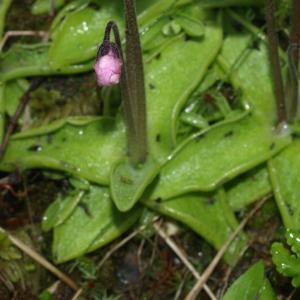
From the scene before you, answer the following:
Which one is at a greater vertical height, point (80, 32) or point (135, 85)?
point (80, 32)

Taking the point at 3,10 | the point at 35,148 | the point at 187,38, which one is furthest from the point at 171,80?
the point at 3,10

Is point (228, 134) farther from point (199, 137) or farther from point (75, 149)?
point (75, 149)

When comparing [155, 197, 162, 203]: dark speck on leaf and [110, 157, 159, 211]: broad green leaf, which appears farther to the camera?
[155, 197, 162, 203]: dark speck on leaf

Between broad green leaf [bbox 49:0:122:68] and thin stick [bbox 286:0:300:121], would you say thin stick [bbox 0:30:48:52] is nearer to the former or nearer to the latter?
broad green leaf [bbox 49:0:122:68]

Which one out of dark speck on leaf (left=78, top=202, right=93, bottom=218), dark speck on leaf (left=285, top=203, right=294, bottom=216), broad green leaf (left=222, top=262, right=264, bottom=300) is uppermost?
dark speck on leaf (left=78, top=202, right=93, bottom=218)

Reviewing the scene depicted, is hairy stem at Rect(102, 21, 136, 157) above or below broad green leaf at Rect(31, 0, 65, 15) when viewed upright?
below

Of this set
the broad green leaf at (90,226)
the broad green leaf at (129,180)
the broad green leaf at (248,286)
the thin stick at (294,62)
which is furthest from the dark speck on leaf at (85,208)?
the thin stick at (294,62)

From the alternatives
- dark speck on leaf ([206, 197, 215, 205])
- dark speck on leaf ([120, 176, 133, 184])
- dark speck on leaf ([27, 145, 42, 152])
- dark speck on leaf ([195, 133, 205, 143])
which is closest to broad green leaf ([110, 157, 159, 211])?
dark speck on leaf ([120, 176, 133, 184])

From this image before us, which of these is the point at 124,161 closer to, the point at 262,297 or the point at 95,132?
the point at 95,132
